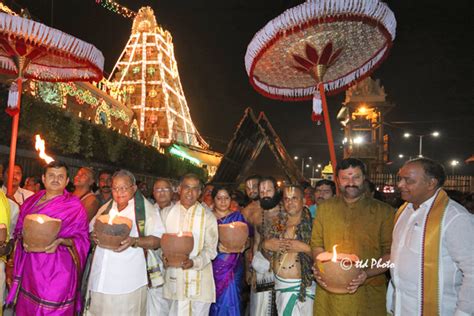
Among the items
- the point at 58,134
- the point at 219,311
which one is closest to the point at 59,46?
the point at 219,311

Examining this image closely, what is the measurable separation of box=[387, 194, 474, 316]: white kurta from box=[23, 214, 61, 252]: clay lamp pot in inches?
103

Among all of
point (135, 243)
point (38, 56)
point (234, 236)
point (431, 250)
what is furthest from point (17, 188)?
point (431, 250)

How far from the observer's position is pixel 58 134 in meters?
10.2

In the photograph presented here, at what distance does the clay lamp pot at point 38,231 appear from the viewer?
2.82 metres

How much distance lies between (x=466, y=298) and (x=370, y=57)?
9.37ft

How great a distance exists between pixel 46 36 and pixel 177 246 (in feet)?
8.46

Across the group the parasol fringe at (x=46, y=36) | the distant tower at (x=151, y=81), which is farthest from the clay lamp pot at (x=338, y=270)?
the distant tower at (x=151, y=81)

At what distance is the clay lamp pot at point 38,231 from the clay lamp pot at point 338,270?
2097mm

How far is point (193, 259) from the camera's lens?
350cm

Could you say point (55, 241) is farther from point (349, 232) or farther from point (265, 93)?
point (265, 93)

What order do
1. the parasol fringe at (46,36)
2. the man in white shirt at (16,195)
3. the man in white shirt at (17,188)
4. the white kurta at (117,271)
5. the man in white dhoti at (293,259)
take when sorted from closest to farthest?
1. the white kurta at (117,271)
2. the man in white dhoti at (293,259)
3. the parasol fringe at (46,36)
4. the man in white shirt at (16,195)
5. the man in white shirt at (17,188)

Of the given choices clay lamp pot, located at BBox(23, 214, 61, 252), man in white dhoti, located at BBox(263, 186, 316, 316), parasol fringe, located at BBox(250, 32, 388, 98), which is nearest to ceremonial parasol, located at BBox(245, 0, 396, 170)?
parasol fringe, located at BBox(250, 32, 388, 98)

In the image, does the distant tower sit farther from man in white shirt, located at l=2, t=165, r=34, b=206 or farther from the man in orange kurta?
the man in orange kurta

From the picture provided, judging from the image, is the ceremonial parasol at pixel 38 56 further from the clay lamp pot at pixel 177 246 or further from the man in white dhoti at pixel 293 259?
the man in white dhoti at pixel 293 259
